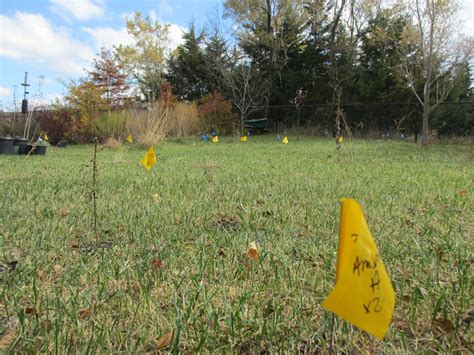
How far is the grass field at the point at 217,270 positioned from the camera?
3.34ft

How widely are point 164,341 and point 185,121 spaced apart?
1430cm

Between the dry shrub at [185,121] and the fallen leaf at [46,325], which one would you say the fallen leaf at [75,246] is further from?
the dry shrub at [185,121]

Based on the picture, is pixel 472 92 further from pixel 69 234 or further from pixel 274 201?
pixel 69 234

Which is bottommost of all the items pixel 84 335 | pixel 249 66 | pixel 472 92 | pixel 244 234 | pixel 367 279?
pixel 84 335

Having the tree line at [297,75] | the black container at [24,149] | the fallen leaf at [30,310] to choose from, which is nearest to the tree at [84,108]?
the tree line at [297,75]

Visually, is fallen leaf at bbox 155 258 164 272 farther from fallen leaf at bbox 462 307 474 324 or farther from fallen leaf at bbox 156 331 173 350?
fallen leaf at bbox 462 307 474 324

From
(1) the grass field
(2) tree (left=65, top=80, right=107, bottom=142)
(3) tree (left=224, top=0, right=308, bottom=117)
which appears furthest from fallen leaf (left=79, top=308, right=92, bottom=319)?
(3) tree (left=224, top=0, right=308, bottom=117)

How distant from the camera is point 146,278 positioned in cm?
139

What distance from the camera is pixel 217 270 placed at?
1469 millimetres

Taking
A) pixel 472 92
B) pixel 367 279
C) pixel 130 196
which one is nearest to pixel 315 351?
pixel 367 279

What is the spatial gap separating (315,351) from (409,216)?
1.61 m

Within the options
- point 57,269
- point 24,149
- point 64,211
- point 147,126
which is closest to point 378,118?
point 147,126

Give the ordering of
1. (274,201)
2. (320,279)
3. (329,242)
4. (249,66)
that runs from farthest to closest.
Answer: (249,66)
(274,201)
(329,242)
(320,279)

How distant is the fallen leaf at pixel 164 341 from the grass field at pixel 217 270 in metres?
0.02
